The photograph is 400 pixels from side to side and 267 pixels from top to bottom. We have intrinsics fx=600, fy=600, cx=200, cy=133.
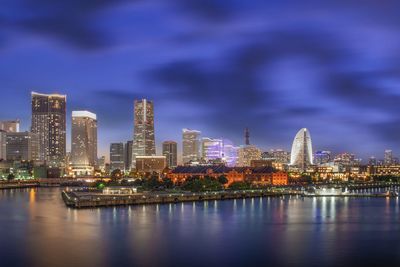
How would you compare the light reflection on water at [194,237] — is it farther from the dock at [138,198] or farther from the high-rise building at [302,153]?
the high-rise building at [302,153]

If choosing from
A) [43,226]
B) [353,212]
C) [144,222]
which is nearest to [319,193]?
[353,212]

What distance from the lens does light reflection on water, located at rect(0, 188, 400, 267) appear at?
1049 inches

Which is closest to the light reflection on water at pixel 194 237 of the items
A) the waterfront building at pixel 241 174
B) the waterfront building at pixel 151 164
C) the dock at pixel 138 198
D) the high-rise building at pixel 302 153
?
the dock at pixel 138 198

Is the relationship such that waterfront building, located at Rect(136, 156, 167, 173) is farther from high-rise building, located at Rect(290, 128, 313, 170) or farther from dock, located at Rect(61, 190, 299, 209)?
dock, located at Rect(61, 190, 299, 209)

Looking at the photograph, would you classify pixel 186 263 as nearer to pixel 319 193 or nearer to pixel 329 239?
pixel 329 239

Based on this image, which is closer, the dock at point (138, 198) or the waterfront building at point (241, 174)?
the dock at point (138, 198)

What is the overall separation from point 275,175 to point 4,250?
7548 centimetres

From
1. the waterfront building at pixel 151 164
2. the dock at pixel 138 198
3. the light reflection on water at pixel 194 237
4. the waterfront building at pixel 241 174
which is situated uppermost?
the waterfront building at pixel 151 164

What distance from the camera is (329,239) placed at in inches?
1261

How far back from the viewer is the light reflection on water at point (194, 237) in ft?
87.5

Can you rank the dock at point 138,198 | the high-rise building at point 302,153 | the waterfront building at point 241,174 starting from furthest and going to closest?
the high-rise building at point 302,153, the waterfront building at point 241,174, the dock at point 138,198

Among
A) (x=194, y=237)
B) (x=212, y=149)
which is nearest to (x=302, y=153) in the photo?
(x=212, y=149)

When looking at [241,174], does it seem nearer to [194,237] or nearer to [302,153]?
[194,237]

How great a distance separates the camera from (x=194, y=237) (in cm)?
3262
